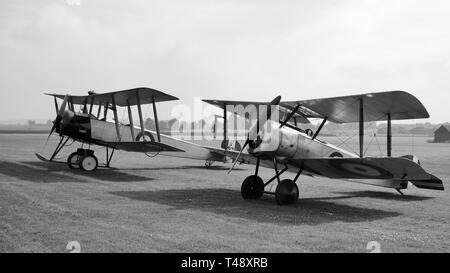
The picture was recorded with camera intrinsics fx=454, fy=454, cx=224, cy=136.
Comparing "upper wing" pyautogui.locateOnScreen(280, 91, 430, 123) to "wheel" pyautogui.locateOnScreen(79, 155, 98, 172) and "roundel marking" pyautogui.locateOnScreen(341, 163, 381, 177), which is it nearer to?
"roundel marking" pyautogui.locateOnScreen(341, 163, 381, 177)

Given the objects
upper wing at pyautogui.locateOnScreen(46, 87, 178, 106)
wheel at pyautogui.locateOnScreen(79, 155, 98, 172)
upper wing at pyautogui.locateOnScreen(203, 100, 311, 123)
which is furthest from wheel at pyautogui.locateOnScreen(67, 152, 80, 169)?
upper wing at pyautogui.locateOnScreen(203, 100, 311, 123)

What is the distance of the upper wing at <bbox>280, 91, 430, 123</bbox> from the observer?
8.13 metres

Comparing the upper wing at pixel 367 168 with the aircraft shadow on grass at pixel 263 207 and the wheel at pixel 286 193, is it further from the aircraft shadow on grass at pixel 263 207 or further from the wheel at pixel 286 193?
the aircraft shadow on grass at pixel 263 207

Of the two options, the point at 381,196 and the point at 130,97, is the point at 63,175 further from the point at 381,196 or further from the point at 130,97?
the point at 381,196

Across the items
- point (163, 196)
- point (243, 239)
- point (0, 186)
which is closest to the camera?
point (243, 239)

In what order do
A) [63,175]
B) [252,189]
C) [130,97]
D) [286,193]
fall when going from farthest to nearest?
[130,97]
[63,175]
[252,189]
[286,193]

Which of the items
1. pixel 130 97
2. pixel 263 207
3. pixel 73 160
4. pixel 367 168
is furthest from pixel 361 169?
pixel 73 160

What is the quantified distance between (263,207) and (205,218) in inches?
71.3

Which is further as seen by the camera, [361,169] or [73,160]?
[73,160]

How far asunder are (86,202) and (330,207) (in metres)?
4.92

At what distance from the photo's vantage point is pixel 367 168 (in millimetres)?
8219
